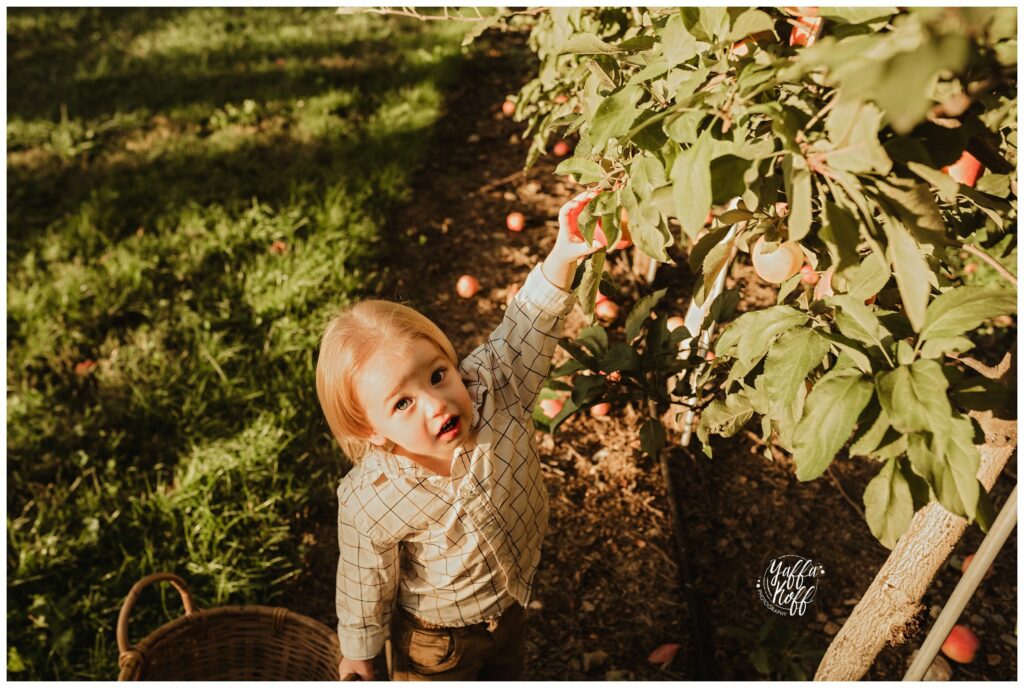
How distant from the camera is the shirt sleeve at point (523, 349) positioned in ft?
4.96

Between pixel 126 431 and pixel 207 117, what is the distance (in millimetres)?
2541

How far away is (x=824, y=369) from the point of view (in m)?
1.17

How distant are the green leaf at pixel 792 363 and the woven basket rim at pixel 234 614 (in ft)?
4.41

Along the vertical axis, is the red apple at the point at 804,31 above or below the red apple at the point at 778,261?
above

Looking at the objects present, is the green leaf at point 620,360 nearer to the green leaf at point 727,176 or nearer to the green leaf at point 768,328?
the green leaf at point 768,328

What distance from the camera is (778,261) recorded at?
117cm

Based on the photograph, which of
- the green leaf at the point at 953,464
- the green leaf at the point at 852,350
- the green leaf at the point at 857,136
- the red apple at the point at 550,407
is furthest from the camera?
the red apple at the point at 550,407

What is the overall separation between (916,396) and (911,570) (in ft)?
2.25

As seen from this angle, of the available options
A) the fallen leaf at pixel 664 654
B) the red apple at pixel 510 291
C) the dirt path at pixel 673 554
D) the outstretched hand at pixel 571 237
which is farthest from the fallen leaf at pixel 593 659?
the red apple at pixel 510 291

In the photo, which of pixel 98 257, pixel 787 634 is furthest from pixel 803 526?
pixel 98 257

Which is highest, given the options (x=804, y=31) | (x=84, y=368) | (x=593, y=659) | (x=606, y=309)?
→ (x=804, y=31)

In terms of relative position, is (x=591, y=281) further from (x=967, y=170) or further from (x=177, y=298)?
(x=177, y=298)

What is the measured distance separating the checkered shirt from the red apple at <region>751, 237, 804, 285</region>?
0.41 meters

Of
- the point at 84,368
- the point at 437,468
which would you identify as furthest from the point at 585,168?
the point at 84,368
